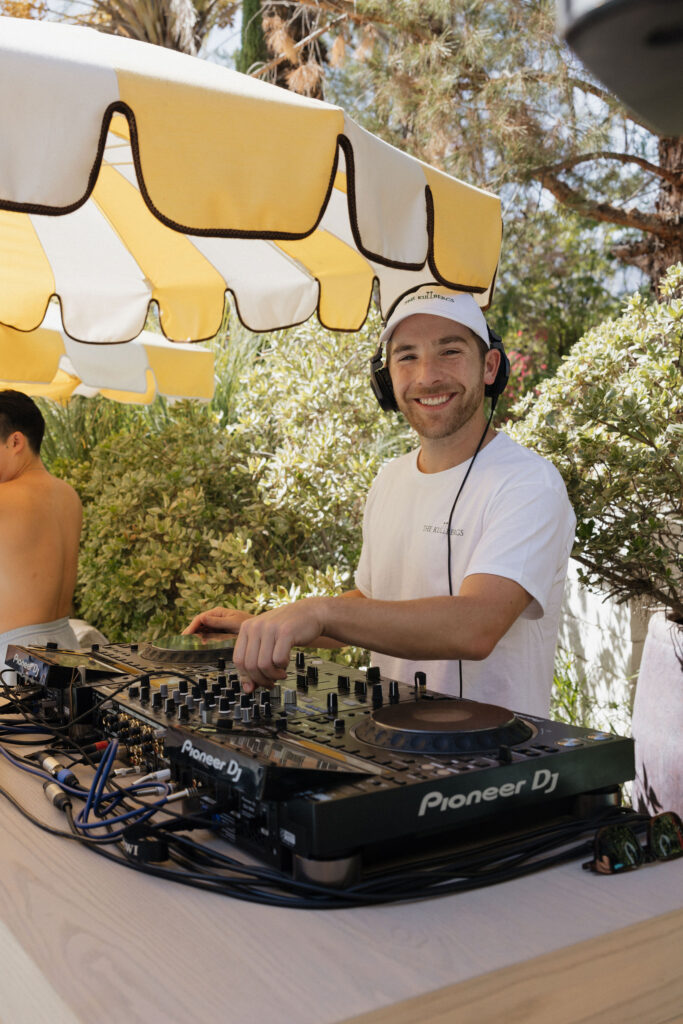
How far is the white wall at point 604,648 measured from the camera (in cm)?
485

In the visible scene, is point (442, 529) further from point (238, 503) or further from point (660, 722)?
point (238, 503)

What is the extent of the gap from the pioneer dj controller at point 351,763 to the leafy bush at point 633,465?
187 cm

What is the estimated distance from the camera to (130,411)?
8.64m

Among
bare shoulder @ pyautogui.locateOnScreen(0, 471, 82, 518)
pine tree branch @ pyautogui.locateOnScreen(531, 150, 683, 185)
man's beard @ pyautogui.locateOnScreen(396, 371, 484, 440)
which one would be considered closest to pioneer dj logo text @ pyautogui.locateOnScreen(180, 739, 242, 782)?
man's beard @ pyautogui.locateOnScreen(396, 371, 484, 440)

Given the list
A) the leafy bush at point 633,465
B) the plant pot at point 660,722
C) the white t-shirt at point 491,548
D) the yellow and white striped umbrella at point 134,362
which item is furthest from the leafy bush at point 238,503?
the white t-shirt at point 491,548

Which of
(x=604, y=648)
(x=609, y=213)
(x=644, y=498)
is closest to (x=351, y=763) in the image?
(x=644, y=498)

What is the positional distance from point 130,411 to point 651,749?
6.54 metres

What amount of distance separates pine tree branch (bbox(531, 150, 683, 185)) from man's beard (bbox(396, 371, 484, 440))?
4.76 metres

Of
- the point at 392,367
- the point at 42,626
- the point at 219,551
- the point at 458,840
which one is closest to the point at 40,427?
the point at 42,626

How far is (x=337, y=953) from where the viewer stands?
0.98m

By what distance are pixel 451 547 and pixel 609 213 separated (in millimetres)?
5654

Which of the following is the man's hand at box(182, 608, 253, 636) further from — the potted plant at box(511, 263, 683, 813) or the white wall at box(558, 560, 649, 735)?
the white wall at box(558, 560, 649, 735)

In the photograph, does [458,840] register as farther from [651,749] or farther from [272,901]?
[651,749]

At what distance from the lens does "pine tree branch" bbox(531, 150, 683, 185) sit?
6.46 metres
